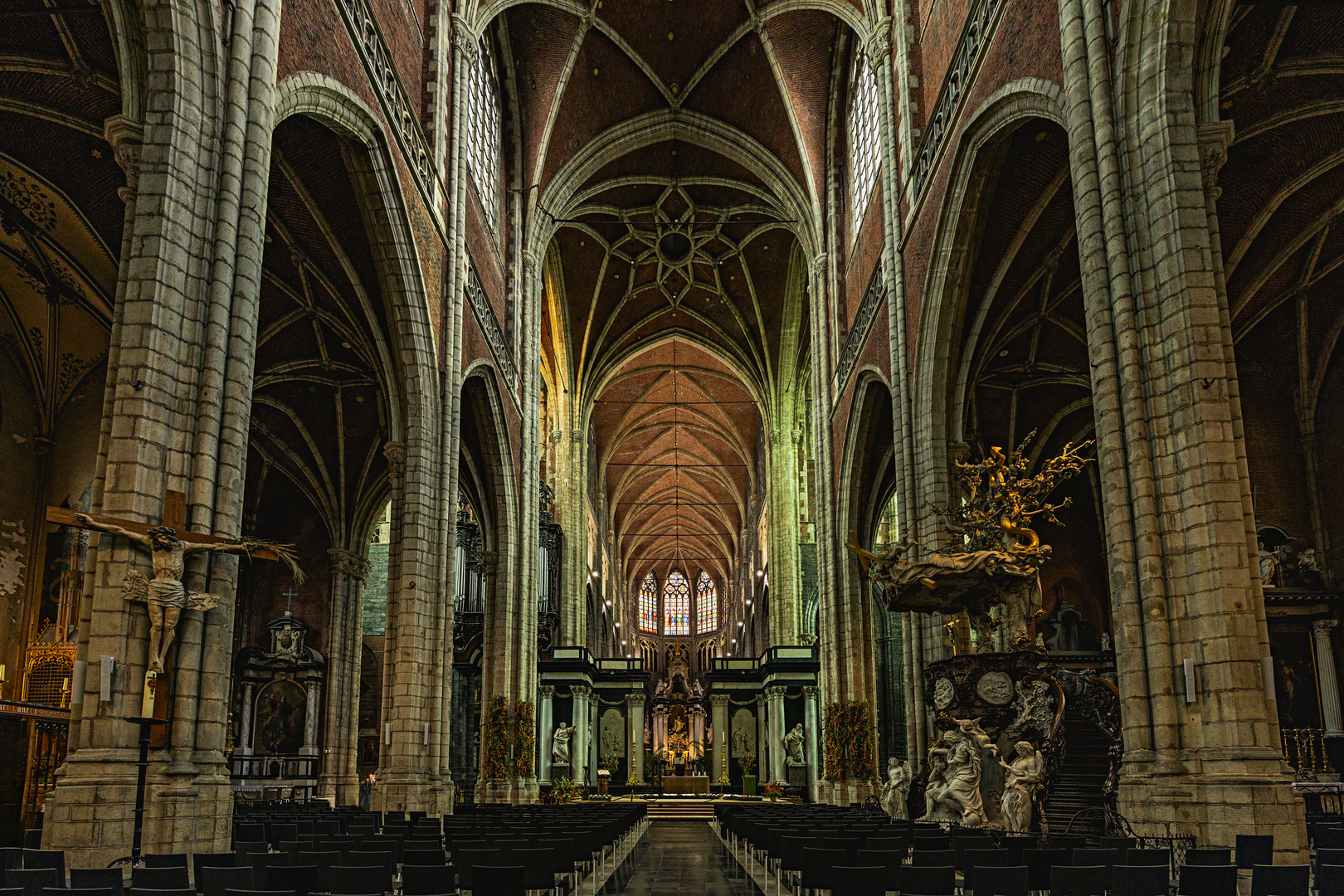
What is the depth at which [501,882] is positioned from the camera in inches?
278

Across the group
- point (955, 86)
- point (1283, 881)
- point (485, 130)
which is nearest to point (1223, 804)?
point (1283, 881)

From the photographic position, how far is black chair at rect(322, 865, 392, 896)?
6480 mm

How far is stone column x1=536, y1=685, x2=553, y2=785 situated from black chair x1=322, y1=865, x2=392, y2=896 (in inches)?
1127

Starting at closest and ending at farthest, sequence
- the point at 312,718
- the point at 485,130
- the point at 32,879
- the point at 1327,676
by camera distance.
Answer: the point at 32,879
the point at 1327,676
the point at 485,130
the point at 312,718

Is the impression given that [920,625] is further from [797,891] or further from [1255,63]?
[1255,63]

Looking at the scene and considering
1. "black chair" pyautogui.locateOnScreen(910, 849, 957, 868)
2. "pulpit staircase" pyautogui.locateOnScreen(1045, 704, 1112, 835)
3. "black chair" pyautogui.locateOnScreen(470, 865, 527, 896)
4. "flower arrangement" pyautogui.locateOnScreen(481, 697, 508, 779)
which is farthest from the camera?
"flower arrangement" pyautogui.locateOnScreen(481, 697, 508, 779)

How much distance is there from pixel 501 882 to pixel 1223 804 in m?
5.92

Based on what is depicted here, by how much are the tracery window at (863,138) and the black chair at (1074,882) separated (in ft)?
65.4

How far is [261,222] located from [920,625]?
1352cm

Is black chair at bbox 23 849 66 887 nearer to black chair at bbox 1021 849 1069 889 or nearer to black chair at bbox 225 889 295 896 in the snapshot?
black chair at bbox 225 889 295 896

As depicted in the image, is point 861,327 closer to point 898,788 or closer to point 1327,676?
point 898,788

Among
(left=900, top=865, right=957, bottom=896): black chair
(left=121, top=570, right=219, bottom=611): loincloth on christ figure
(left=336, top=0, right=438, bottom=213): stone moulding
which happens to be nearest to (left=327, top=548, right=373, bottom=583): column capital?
(left=336, top=0, right=438, bottom=213): stone moulding

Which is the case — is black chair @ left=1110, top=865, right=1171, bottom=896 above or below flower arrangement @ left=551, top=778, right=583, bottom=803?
above

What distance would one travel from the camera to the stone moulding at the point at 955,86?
15914 millimetres
